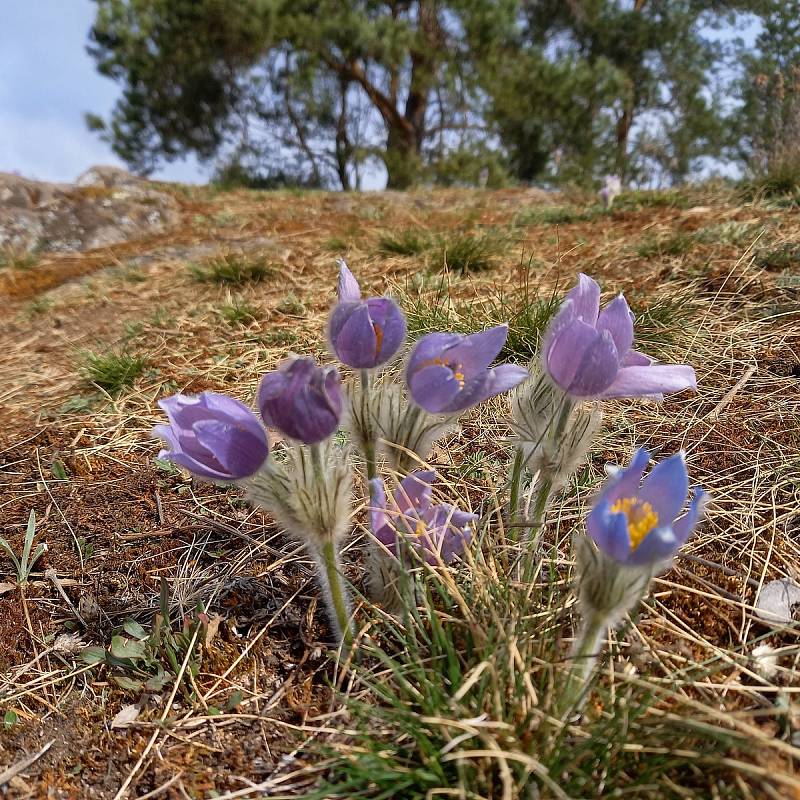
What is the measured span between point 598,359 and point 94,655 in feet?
3.49

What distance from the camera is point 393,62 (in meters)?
10.6

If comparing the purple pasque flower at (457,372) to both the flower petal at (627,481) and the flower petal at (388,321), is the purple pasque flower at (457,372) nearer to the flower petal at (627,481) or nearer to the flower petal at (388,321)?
the flower petal at (388,321)

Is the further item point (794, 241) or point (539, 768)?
point (794, 241)

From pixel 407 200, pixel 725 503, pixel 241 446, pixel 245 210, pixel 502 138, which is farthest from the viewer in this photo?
pixel 502 138

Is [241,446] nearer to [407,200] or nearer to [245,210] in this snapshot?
[245,210]

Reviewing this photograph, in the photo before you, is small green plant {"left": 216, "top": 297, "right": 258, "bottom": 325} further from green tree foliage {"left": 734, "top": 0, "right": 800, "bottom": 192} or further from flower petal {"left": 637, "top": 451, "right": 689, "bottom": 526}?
green tree foliage {"left": 734, "top": 0, "right": 800, "bottom": 192}

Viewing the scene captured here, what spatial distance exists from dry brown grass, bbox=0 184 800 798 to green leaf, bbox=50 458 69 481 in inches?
0.7

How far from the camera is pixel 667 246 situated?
3.04 m

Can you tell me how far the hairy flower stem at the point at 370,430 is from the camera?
1.05m

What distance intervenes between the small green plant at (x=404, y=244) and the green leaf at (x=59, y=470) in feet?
7.27

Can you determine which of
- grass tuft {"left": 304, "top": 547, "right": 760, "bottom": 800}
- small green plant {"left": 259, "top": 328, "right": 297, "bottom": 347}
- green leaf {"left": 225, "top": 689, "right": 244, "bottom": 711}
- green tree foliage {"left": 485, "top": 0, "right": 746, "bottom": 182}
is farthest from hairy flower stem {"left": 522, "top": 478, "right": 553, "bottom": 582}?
green tree foliage {"left": 485, "top": 0, "right": 746, "bottom": 182}

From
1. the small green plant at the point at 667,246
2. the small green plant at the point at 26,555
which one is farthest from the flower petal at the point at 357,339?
the small green plant at the point at 667,246

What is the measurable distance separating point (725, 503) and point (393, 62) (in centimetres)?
1095

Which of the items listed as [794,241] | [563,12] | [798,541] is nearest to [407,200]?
[794,241]
